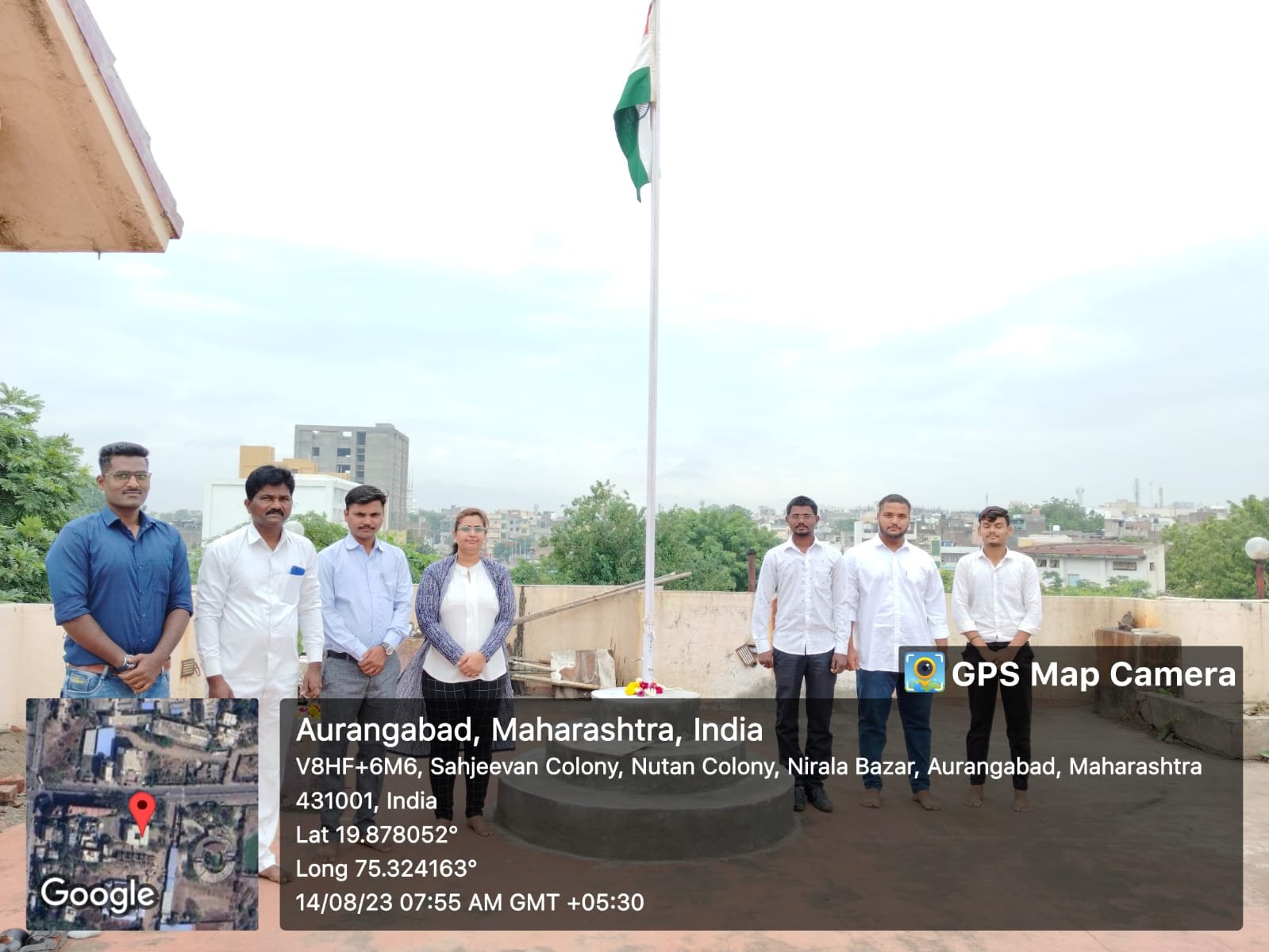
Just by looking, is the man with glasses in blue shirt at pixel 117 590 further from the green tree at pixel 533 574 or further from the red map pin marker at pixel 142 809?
the green tree at pixel 533 574

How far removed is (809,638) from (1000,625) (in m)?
1.03

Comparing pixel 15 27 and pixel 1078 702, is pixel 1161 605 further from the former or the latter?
pixel 15 27

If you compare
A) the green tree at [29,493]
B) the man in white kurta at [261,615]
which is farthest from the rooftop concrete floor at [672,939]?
the green tree at [29,493]

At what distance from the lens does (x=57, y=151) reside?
249cm

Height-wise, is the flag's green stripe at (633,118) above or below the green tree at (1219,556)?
above

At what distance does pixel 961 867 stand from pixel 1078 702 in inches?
226

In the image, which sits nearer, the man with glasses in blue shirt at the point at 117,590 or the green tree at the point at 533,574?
the man with glasses in blue shirt at the point at 117,590

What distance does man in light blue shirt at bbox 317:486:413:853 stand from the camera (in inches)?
161

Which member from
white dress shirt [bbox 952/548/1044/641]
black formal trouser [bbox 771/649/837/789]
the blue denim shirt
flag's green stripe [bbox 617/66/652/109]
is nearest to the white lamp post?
white dress shirt [bbox 952/548/1044/641]

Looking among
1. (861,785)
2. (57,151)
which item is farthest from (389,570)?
(861,785)

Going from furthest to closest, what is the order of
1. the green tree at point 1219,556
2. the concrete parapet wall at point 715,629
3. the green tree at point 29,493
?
the green tree at point 1219,556
the green tree at point 29,493
the concrete parapet wall at point 715,629

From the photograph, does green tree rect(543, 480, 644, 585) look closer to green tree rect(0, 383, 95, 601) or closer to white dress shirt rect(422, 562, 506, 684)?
green tree rect(0, 383, 95, 601)

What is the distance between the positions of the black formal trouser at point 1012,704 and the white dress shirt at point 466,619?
102 inches

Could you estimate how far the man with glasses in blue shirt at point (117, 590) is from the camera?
121 inches
